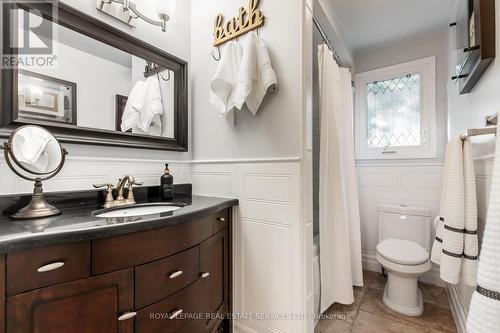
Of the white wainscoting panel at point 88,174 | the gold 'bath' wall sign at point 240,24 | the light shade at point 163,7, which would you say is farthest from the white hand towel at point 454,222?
the light shade at point 163,7

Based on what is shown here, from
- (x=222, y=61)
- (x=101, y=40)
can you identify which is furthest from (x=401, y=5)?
(x=101, y=40)

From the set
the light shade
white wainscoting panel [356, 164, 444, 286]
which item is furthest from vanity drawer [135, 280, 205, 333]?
white wainscoting panel [356, 164, 444, 286]

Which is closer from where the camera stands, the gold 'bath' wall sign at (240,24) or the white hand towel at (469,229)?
the white hand towel at (469,229)

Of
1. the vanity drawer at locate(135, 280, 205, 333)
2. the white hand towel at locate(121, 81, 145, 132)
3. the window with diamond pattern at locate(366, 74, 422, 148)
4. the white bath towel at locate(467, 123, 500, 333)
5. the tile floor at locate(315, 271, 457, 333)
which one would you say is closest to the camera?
the white bath towel at locate(467, 123, 500, 333)

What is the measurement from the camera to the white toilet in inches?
63.7

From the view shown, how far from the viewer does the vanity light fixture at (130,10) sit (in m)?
1.17

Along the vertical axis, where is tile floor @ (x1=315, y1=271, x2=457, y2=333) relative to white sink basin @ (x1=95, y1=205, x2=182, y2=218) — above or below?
below

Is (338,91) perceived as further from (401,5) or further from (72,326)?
(72,326)

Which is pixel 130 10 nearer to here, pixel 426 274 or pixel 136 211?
pixel 136 211

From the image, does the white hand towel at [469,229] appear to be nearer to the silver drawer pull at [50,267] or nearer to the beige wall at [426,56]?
the beige wall at [426,56]

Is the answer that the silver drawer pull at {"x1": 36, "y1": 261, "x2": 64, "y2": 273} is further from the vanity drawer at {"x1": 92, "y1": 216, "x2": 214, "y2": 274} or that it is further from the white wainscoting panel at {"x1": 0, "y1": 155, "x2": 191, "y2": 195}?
the white wainscoting panel at {"x1": 0, "y1": 155, "x2": 191, "y2": 195}

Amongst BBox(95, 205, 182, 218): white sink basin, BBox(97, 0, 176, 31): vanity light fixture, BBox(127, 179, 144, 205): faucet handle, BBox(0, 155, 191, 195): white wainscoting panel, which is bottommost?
BBox(95, 205, 182, 218): white sink basin

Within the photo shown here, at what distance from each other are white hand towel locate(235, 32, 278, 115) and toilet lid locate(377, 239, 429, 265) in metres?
1.49

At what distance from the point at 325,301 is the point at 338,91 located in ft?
5.16
